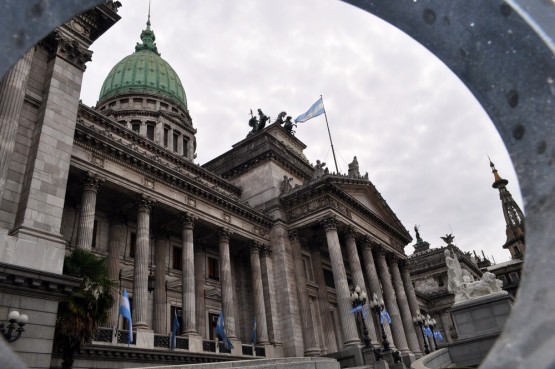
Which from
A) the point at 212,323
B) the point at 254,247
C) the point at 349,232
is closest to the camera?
the point at 212,323

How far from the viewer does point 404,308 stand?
3912 cm

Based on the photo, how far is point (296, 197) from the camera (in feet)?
115

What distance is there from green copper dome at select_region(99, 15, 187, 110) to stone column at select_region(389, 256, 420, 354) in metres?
32.7

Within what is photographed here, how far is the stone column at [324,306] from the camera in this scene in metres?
33.4

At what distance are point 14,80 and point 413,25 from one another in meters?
17.1

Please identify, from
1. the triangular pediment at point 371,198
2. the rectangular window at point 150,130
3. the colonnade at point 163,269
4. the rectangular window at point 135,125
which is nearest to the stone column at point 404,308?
the triangular pediment at point 371,198

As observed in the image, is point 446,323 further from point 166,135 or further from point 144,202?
point 144,202

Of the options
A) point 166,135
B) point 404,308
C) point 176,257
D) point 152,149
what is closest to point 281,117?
point 166,135

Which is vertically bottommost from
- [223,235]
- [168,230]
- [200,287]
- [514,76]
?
[514,76]

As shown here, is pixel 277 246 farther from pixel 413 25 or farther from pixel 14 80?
pixel 413 25

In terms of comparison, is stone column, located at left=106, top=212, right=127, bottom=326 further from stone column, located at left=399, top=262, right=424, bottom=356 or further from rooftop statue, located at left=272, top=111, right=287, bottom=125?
stone column, located at left=399, top=262, right=424, bottom=356

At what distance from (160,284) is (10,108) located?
14656mm

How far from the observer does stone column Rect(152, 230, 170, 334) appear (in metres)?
25.5

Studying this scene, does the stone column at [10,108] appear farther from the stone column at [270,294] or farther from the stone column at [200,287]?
the stone column at [270,294]
